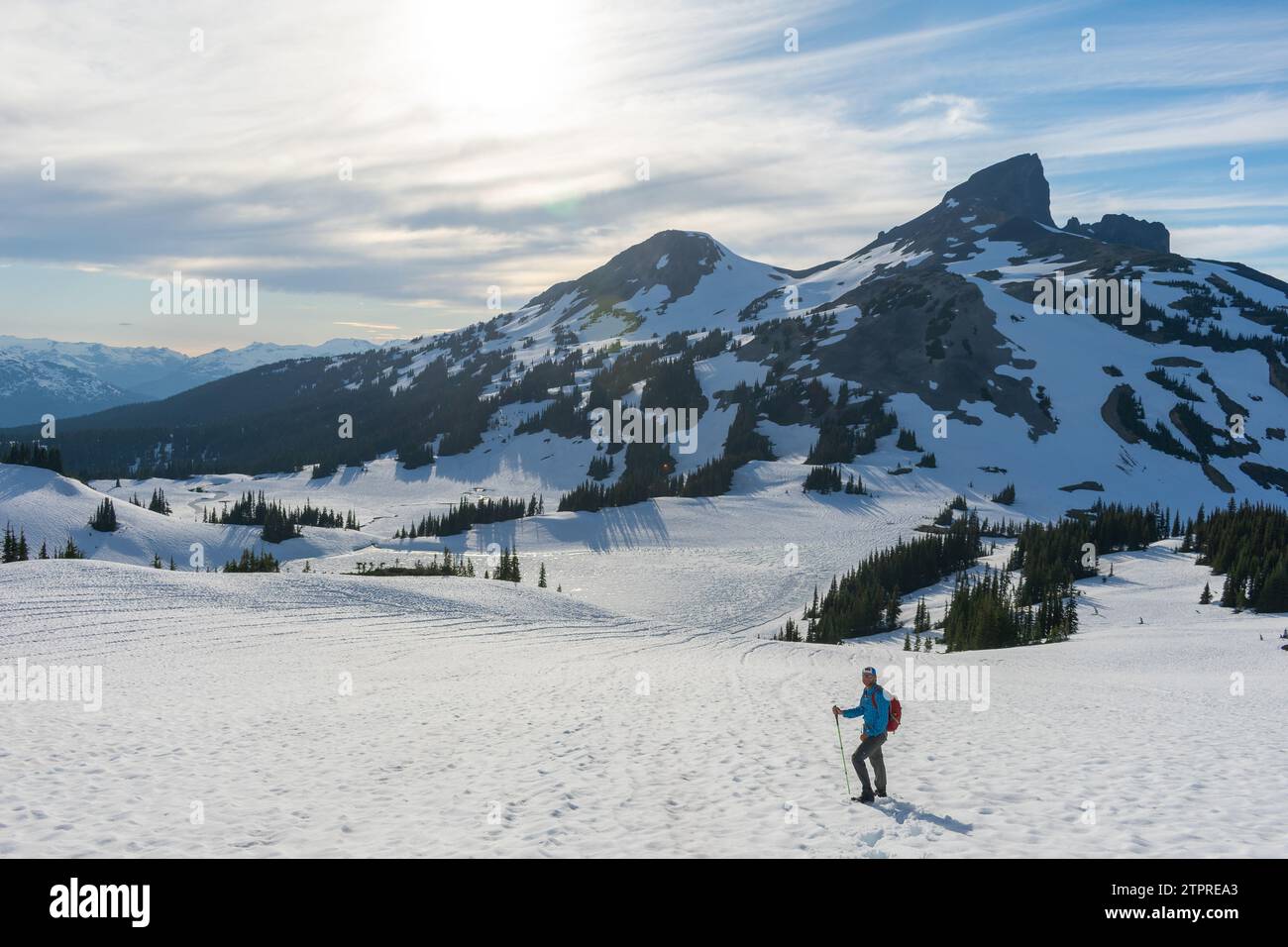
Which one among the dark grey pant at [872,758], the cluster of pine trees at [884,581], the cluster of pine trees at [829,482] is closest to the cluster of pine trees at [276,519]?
the cluster of pine trees at [884,581]

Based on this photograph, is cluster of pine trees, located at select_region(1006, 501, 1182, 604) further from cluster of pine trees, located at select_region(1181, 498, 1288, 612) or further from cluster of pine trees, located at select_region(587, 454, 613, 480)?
cluster of pine trees, located at select_region(587, 454, 613, 480)

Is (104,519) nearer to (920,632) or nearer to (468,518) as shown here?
(468,518)

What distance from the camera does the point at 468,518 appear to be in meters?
84.1

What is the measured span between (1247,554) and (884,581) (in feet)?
68.1

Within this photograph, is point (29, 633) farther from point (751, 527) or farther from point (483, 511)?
point (483, 511)

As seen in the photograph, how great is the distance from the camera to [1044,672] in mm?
27078

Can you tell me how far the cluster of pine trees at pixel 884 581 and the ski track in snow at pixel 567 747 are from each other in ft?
40.0

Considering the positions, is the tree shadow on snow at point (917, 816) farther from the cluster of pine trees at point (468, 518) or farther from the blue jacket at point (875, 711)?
the cluster of pine trees at point (468, 518)

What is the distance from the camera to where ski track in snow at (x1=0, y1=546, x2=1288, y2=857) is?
10375mm

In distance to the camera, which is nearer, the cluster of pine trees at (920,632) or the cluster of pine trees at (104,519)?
the cluster of pine trees at (920,632)

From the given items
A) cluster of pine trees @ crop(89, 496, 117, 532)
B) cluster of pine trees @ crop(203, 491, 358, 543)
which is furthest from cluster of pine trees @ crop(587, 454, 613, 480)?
cluster of pine trees @ crop(89, 496, 117, 532)

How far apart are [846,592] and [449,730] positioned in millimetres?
35874

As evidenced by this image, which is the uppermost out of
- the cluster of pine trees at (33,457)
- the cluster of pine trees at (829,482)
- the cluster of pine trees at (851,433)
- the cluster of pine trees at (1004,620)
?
the cluster of pine trees at (851,433)

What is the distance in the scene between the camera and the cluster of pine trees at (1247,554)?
110ft
